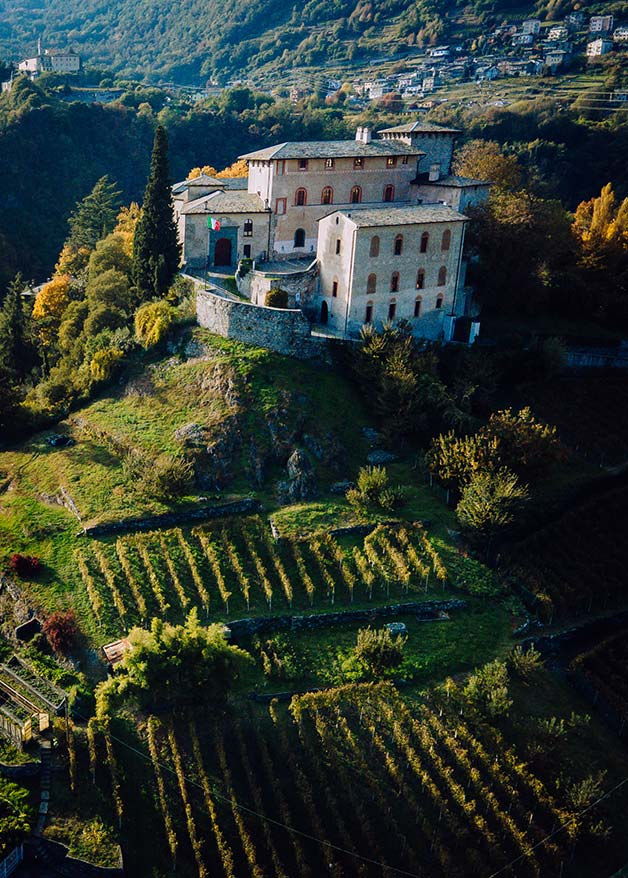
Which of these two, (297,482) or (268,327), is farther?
(268,327)

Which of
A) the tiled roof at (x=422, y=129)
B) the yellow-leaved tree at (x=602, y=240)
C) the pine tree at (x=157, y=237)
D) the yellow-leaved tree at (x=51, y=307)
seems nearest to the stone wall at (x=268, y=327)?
the pine tree at (x=157, y=237)

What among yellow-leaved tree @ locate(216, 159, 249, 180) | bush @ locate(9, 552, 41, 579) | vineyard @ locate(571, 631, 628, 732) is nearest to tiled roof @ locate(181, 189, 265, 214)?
yellow-leaved tree @ locate(216, 159, 249, 180)

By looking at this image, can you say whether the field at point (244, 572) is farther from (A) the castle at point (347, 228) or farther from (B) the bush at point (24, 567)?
(A) the castle at point (347, 228)

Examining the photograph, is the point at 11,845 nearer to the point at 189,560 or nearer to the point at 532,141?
the point at 189,560

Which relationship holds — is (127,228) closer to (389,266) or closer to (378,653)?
(389,266)

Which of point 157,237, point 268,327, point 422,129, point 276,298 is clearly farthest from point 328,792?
point 422,129

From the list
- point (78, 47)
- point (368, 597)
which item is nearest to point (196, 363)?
point (368, 597)

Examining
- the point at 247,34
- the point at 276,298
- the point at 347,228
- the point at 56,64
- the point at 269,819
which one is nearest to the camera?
the point at 269,819

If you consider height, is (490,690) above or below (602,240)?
below

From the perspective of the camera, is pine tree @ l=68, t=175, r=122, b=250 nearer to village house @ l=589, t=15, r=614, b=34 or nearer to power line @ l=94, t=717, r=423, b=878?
power line @ l=94, t=717, r=423, b=878
